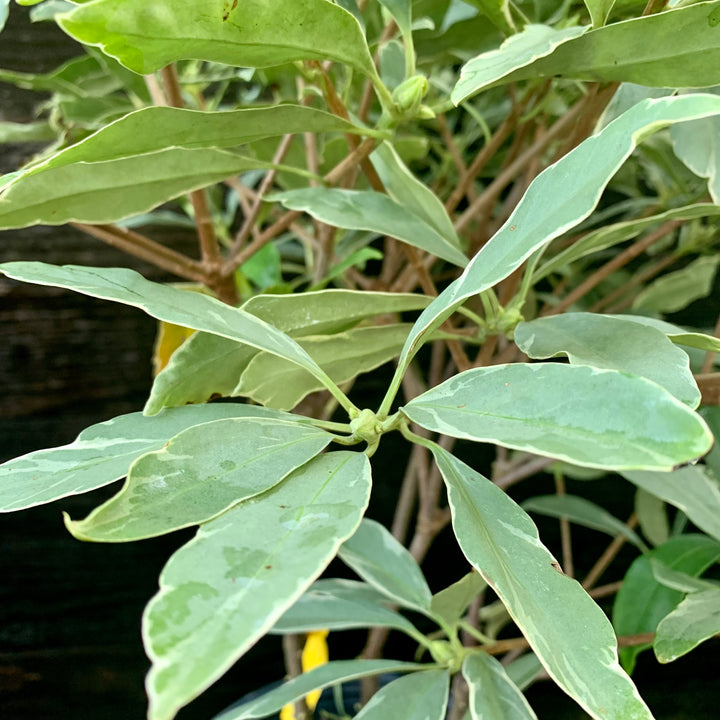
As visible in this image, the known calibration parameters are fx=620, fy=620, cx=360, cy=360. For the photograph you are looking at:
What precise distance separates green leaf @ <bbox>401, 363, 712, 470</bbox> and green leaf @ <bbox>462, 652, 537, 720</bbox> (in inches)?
8.5

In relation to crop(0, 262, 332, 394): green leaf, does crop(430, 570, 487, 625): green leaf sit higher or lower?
lower

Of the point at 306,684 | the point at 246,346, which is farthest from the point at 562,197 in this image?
the point at 306,684

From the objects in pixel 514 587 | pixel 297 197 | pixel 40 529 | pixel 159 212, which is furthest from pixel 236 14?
pixel 40 529

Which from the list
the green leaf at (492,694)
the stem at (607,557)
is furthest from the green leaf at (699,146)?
the stem at (607,557)

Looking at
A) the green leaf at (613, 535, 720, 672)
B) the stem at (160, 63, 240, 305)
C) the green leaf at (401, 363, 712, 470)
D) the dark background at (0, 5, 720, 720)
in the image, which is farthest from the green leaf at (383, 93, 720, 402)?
the dark background at (0, 5, 720, 720)

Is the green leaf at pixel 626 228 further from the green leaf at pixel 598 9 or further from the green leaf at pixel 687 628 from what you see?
the green leaf at pixel 687 628

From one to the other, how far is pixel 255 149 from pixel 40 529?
59 cm

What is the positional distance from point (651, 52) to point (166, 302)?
256mm

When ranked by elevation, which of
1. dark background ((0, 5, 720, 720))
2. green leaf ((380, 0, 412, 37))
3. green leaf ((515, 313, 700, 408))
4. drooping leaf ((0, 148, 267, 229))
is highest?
green leaf ((380, 0, 412, 37))

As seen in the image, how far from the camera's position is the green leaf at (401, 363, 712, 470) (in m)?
0.19

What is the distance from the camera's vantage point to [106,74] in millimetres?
595

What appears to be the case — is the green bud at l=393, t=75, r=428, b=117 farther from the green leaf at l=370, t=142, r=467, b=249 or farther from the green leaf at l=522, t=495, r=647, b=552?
the green leaf at l=522, t=495, r=647, b=552

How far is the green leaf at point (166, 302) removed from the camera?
265 millimetres

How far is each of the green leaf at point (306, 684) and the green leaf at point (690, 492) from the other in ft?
0.74
